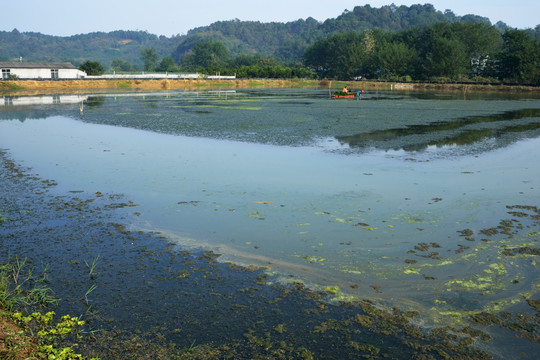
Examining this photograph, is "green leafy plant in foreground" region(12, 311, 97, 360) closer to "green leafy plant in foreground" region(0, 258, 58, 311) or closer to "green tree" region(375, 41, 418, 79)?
"green leafy plant in foreground" region(0, 258, 58, 311)

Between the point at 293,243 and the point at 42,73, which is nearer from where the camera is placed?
the point at 293,243

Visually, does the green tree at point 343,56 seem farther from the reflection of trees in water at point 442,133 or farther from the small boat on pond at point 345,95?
the reflection of trees in water at point 442,133

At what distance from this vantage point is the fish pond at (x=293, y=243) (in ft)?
23.6

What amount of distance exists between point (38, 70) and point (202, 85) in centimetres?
3632

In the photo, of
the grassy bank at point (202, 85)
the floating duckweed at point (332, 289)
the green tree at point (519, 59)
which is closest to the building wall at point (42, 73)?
the grassy bank at point (202, 85)

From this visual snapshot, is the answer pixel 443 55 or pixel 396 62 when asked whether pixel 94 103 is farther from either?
pixel 396 62

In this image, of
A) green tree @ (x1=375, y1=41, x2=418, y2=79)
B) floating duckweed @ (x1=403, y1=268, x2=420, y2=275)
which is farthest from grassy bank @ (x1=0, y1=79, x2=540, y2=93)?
floating duckweed @ (x1=403, y1=268, x2=420, y2=275)

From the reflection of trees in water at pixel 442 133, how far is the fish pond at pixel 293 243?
1.94m

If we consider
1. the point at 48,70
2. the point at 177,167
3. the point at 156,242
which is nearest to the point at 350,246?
the point at 156,242

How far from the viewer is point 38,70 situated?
318 feet

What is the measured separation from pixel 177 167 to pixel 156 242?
8.58m

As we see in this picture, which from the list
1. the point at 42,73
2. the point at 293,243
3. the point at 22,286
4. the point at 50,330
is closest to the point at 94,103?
the point at 293,243

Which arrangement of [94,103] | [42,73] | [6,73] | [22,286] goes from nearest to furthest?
1. [22,286]
2. [94,103]
3. [6,73]
4. [42,73]

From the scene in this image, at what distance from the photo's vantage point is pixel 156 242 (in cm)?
1071
